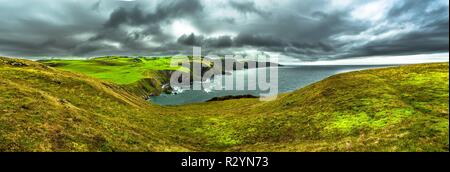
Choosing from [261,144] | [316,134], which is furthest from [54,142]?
[316,134]

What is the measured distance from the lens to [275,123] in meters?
44.3

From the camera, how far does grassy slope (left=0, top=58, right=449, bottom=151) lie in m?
27.6

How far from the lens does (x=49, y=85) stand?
62156 mm

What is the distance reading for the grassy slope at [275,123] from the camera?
90.6ft

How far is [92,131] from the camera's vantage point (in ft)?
108


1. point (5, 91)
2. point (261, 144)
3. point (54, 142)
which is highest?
point (5, 91)

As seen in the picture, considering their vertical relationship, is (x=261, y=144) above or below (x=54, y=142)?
below
